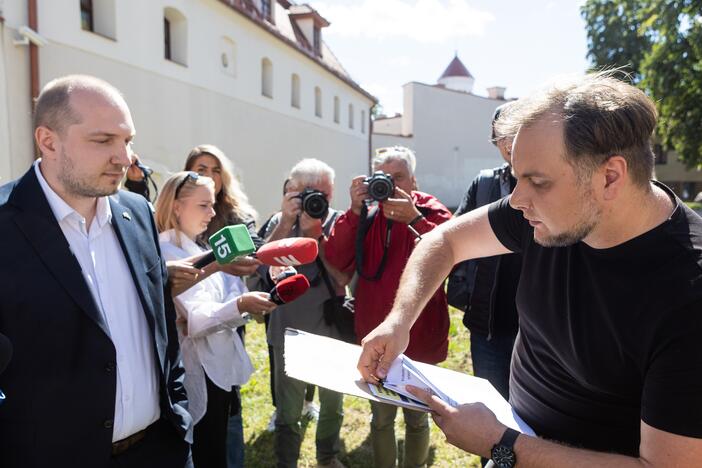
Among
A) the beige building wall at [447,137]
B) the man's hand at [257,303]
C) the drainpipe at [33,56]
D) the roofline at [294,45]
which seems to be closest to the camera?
the man's hand at [257,303]

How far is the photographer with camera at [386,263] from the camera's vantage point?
9.99 feet

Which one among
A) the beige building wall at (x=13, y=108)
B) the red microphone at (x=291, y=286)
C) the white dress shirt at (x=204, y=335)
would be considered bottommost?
the white dress shirt at (x=204, y=335)

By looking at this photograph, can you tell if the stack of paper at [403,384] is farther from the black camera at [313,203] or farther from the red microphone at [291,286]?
the black camera at [313,203]

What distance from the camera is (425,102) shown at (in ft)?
104

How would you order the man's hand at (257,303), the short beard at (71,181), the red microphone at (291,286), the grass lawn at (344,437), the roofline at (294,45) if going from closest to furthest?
the short beard at (71,181)
the red microphone at (291,286)
the man's hand at (257,303)
the grass lawn at (344,437)
the roofline at (294,45)

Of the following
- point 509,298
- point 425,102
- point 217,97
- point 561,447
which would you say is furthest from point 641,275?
point 425,102

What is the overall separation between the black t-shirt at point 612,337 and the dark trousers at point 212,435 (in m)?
1.60

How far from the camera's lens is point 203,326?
2.49 m

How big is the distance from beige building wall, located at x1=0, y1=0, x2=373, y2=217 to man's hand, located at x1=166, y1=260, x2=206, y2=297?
6.70m

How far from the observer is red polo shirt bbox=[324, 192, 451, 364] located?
3066 millimetres

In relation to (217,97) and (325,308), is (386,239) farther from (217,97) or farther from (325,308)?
(217,97)

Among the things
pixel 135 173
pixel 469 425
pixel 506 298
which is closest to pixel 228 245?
pixel 469 425

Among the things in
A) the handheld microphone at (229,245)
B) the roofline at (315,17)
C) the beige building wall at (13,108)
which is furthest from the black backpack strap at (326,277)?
the roofline at (315,17)

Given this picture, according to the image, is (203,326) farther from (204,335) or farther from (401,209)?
(401,209)
